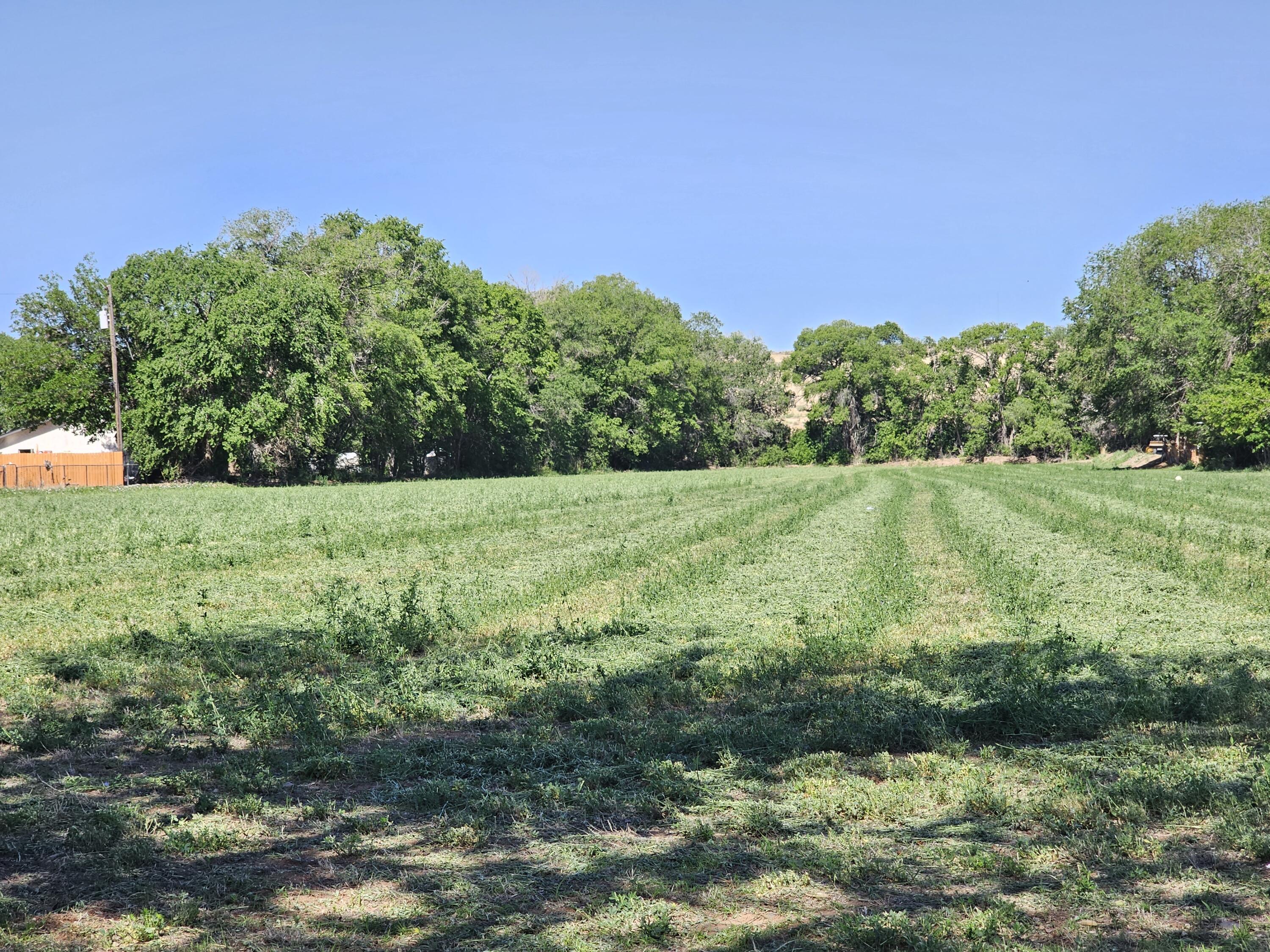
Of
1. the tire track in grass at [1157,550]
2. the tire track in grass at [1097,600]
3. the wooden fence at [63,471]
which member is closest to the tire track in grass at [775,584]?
the tire track in grass at [1097,600]

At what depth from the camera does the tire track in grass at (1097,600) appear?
8656 millimetres

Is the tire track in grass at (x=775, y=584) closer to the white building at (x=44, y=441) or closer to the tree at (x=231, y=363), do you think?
the tree at (x=231, y=363)

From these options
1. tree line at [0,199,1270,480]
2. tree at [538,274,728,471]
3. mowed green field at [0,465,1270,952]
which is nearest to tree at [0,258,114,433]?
tree line at [0,199,1270,480]

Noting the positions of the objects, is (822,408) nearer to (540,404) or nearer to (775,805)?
(540,404)

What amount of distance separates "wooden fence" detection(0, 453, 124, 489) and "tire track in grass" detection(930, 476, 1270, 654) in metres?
42.6

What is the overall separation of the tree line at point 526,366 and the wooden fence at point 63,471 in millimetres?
1404

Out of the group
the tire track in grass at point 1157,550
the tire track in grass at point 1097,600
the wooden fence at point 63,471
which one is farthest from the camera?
the wooden fence at point 63,471

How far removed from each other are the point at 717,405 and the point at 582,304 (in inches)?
763

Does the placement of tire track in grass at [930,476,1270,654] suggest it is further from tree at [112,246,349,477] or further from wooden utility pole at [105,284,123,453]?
wooden utility pole at [105,284,123,453]

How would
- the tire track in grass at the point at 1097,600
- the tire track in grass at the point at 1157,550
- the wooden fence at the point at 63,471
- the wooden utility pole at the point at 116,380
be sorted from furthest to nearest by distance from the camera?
the wooden fence at the point at 63,471
the wooden utility pole at the point at 116,380
the tire track in grass at the point at 1157,550
the tire track in grass at the point at 1097,600

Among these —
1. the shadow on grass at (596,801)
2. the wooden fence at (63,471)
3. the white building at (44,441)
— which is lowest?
the shadow on grass at (596,801)

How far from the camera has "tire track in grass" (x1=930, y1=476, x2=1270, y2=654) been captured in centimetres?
866

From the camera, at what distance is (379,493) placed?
34.0m

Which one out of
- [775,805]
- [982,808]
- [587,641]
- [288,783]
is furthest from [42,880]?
[587,641]
